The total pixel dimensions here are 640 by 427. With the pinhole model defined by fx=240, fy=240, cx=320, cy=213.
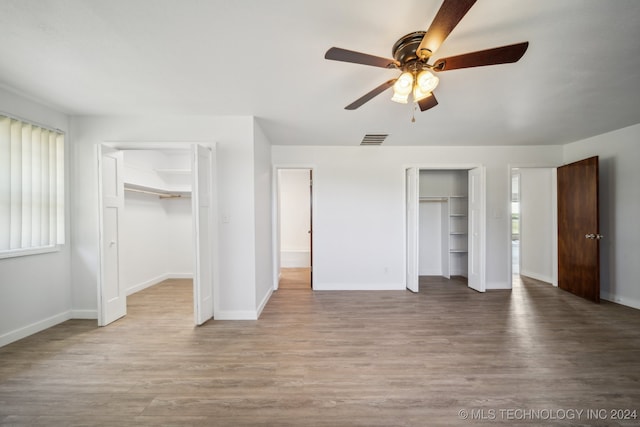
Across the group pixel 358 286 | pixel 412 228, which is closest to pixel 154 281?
pixel 358 286

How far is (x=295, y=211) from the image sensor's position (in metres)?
6.26

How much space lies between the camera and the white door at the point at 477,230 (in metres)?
4.12

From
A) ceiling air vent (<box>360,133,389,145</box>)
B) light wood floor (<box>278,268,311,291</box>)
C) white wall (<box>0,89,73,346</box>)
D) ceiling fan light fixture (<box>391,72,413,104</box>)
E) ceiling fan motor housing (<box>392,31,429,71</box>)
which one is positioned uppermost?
ceiling air vent (<box>360,133,389,145</box>)

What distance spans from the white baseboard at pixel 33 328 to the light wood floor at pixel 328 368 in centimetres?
10

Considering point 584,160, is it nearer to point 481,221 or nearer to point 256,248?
point 481,221

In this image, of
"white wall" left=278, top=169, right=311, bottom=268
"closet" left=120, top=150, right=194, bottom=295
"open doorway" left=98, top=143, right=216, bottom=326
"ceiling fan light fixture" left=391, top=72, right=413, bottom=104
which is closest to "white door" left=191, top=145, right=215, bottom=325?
"open doorway" left=98, top=143, right=216, bottom=326

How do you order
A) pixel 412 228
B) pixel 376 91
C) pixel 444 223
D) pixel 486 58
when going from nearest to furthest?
pixel 486 58
pixel 376 91
pixel 412 228
pixel 444 223

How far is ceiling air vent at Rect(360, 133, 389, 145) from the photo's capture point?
12.2 feet

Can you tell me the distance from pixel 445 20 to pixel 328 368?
2515mm

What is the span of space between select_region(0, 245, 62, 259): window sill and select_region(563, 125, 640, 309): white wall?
7.67 m

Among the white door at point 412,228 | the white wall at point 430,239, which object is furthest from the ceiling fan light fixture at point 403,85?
the white wall at point 430,239

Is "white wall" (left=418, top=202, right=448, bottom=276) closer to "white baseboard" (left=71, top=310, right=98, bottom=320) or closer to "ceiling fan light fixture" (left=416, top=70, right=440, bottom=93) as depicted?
"ceiling fan light fixture" (left=416, top=70, right=440, bottom=93)

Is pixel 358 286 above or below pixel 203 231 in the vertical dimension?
below

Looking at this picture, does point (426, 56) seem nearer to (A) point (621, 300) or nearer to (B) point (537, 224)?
(A) point (621, 300)
